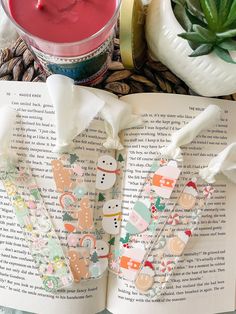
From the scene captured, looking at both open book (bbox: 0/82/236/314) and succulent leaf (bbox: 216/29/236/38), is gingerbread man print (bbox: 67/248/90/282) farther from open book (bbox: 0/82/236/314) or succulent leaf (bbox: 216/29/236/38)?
succulent leaf (bbox: 216/29/236/38)

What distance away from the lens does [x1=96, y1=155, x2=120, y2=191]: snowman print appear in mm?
560

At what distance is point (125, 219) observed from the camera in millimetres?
558

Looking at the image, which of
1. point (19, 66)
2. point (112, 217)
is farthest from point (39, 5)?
point (112, 217)

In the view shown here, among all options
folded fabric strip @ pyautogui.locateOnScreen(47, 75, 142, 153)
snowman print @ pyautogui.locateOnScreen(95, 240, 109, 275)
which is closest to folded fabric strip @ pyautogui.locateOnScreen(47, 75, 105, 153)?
folded fabric strip @ pyautogui.locateOnScreen(47, 75, 142, 153)

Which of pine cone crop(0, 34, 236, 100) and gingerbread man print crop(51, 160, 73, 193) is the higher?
pine cone crop(0, 34, 236, 100)

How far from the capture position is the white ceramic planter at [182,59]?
0.50 metres

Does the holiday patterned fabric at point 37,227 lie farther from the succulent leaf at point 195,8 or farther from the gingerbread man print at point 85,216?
the succulent leaf at point 195,8

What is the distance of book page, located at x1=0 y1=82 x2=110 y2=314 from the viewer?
1.80ft

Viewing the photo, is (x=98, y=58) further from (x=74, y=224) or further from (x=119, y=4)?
(x=74, y=224)

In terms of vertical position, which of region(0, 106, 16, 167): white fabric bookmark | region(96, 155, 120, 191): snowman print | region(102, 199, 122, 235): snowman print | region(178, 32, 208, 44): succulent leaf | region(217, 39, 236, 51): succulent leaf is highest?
region(178, 32, 208, 44): succulent leaf

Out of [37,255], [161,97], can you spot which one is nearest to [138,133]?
[161,97]

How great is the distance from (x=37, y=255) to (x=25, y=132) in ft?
0.44

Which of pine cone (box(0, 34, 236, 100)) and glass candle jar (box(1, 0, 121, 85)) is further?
pine cone (box(0, 34, 236, 100))

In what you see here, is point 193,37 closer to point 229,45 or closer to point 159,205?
point 229,45
